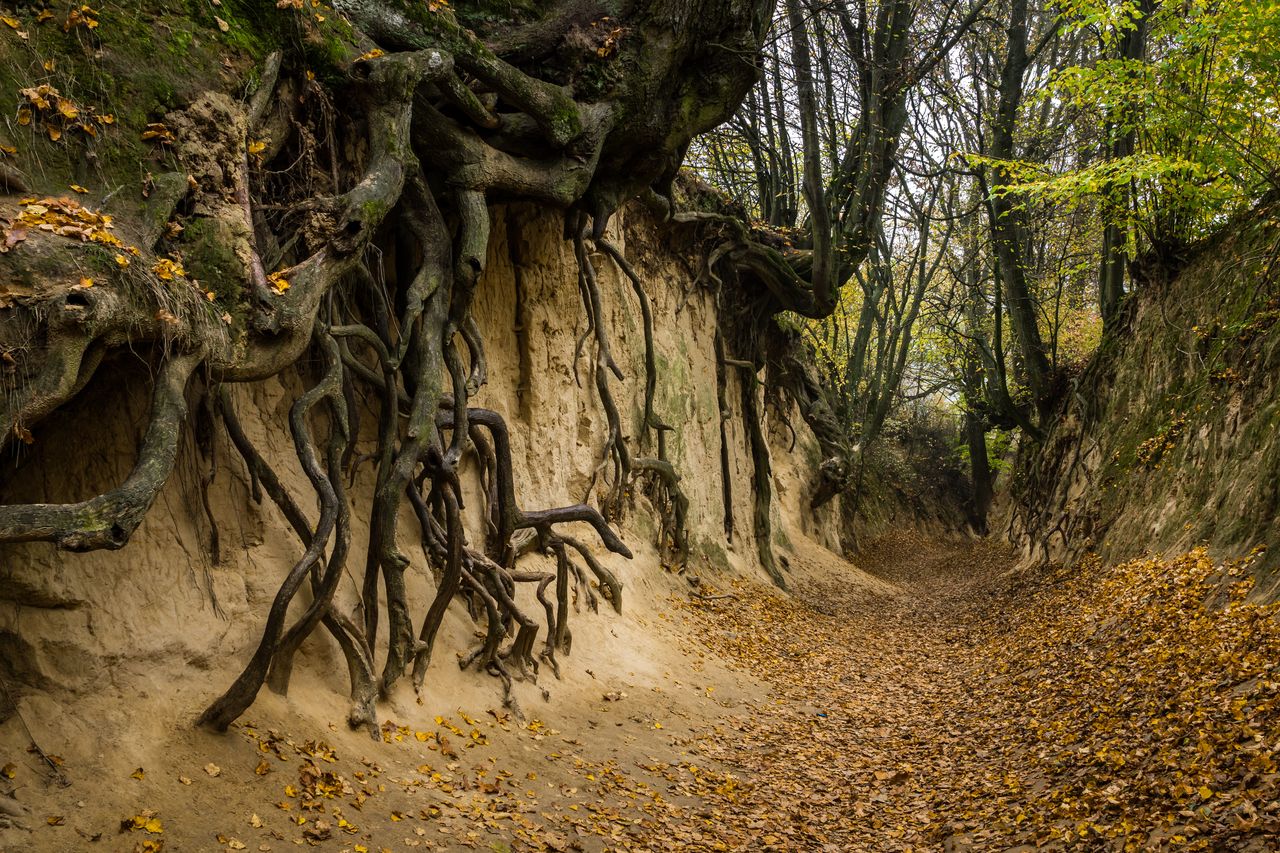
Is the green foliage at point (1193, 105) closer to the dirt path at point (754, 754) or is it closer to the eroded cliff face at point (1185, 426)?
the eroded cliff face at point (1185, 426)

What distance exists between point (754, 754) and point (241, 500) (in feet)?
15.8

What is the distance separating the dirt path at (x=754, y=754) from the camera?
4.49 meters

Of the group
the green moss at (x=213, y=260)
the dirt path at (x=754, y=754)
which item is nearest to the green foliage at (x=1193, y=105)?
the dirt path at (x=754, y=754)

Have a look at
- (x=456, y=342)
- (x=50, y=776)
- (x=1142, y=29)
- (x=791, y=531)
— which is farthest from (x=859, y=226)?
(x=50, y=776)

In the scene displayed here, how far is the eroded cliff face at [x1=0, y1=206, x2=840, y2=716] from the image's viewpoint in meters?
4.79

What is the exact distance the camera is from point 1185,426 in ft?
38.0

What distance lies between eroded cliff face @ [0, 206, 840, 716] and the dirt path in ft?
1.09

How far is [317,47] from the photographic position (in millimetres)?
6504

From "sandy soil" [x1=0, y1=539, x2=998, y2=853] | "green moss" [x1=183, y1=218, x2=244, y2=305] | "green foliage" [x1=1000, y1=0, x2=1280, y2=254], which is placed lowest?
"sandy soil" [x1=0, y1=539, x2=998, y2=853]

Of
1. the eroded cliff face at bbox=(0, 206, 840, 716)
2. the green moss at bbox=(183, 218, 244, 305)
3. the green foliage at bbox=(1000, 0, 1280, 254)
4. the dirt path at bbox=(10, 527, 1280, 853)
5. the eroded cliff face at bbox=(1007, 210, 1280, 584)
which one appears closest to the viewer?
the dirt path at bbox=(10, 527, 1280, 853)

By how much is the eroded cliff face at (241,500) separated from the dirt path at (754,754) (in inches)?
13.1

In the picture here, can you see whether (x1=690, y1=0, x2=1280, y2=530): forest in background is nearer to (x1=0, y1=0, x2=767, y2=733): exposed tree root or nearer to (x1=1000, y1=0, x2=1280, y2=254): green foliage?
(x1=1000, y1=0, x2=1280, y2=254): green foliage

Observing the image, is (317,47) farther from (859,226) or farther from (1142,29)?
(1142,29)

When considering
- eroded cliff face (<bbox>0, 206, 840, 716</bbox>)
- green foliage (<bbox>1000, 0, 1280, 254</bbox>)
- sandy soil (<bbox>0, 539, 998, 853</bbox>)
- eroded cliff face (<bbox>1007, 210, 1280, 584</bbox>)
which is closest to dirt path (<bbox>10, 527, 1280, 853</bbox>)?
sandy soil (<bbox>0, 539, 998, 853</bbox>)
